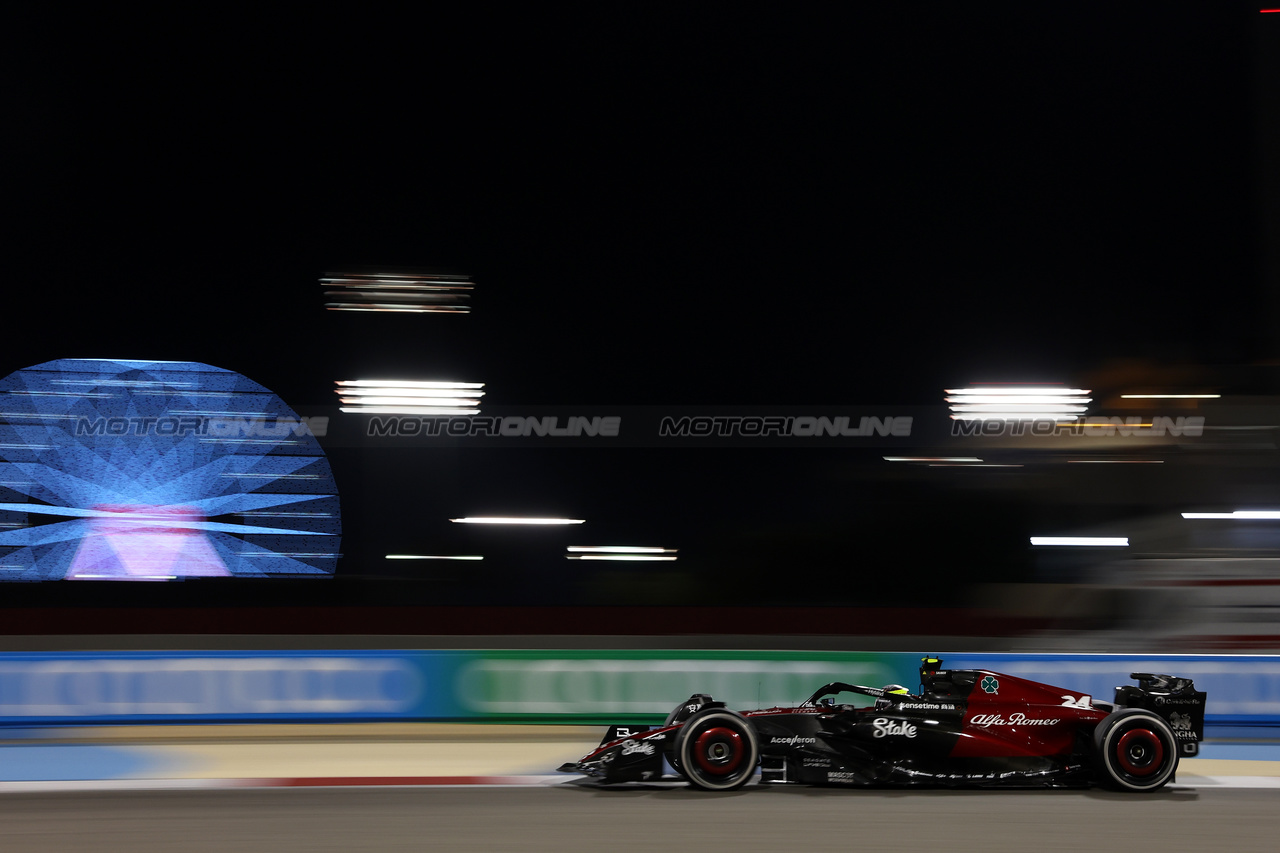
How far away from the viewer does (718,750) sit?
5.89 meters

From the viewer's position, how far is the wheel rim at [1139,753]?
233 inches

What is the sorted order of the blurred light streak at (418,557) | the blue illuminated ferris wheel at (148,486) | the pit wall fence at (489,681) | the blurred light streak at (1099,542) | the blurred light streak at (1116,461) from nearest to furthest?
the pit wall fence at (489,681) < the blue illuminated ferris wheel at (148,486) < the blurred light streak at (1116,461) < the blurred light streak at (1099,542) < the blurred light streak at (418,557)

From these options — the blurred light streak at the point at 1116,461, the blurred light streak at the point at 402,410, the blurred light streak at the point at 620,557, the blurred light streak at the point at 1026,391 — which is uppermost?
the blurred light streak at the point at 1026,391

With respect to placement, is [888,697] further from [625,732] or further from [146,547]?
[146,547]

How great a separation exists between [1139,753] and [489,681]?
4969 mm

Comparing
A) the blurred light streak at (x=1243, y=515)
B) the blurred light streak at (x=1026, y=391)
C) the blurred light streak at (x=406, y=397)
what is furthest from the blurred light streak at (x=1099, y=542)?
the blurred light streak at (x=406, y=397)

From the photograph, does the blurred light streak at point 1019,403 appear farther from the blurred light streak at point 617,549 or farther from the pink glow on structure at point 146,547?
the pink glow on structure at point 146,547

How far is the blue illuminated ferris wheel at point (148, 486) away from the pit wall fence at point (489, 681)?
11.8 m

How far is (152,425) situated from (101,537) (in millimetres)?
2255

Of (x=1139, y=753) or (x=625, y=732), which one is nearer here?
(x=1139, y=753)

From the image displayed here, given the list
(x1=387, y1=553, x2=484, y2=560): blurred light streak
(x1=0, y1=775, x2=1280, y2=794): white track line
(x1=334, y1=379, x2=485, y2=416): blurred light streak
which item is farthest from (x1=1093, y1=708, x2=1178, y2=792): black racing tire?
(x1=334, y1=379, x2=485, y2=416): blurred light streak

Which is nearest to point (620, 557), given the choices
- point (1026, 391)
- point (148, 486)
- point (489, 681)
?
point (148, 486)

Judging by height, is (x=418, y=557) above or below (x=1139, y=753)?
above

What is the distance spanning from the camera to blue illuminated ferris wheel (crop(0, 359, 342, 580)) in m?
19.5
